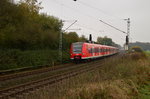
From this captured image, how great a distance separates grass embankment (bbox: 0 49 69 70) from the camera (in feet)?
62.1

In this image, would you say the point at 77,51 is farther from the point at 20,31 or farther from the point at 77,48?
the point at 20,31

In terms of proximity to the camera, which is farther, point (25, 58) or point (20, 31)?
point (25, 58)

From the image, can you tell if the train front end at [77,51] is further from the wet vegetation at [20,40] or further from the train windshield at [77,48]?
the wet vegetation at [20,40]

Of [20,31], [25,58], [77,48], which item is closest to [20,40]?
[20,31]

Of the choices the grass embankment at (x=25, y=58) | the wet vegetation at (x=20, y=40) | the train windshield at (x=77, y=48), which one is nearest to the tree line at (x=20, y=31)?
the wet vegetation at (x=20, y=40)

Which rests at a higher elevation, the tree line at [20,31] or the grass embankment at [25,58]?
the tree line at [20,31]

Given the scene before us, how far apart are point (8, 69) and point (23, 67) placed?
2.31 meters

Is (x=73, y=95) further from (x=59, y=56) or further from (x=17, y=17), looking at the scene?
(x=59, y=56)

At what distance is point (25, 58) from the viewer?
22.1m

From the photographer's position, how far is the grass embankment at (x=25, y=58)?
18.9 m

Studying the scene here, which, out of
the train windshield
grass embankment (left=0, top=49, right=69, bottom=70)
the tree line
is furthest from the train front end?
the tree line

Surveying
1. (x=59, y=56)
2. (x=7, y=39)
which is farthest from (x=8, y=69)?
(x=59, y=56)

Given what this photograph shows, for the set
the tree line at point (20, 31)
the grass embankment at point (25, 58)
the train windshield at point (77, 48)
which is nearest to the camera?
the tree line at point (20, 31)

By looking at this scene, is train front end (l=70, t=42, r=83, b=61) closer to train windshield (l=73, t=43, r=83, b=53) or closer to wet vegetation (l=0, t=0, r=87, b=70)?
train windshield (l=73, t=43, r=83, b=53)
